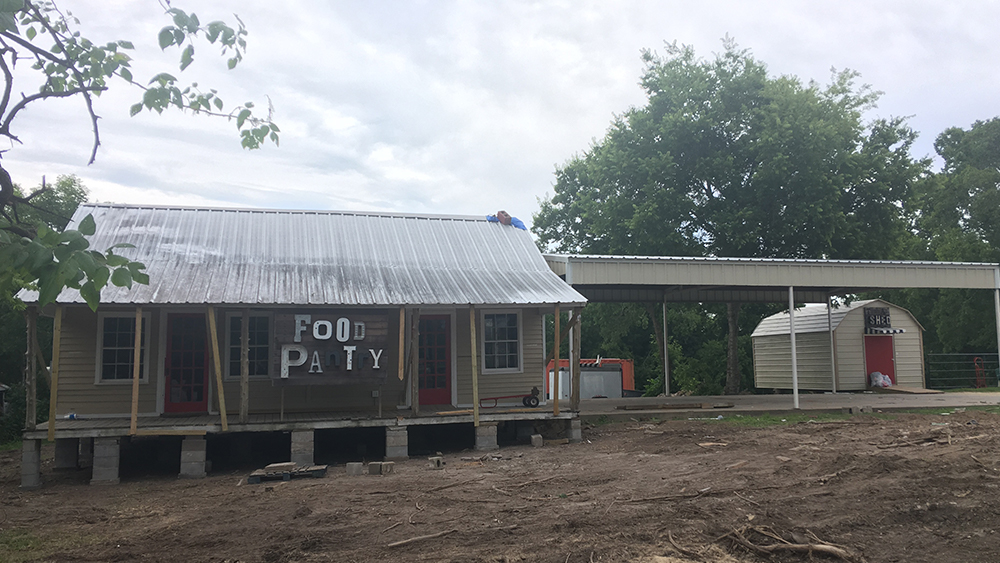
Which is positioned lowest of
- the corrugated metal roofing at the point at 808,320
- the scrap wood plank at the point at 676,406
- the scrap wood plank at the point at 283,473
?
the scrap wood plank at the point at 283,473

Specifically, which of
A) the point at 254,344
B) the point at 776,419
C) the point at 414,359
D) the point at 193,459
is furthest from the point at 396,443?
the point at 776,419

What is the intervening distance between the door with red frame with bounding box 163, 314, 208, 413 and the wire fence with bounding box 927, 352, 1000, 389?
929 inches

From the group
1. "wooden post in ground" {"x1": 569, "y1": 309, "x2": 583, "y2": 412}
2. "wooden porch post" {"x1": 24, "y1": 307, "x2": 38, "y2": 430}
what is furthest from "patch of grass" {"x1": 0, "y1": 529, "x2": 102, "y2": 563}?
"wooden post in ground" {"x1": 569, "y1": 309, "x2": 583, "y2": 412}

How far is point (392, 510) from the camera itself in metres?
7.35

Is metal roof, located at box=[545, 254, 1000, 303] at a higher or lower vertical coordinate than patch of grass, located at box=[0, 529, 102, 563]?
higher

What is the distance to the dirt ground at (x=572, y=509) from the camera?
5.88m

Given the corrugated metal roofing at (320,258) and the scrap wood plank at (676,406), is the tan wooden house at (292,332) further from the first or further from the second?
the scrap wood plank at (676,406)

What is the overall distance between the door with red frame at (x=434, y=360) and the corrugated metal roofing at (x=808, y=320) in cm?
1460

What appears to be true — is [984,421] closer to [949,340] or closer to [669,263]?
[669,263]

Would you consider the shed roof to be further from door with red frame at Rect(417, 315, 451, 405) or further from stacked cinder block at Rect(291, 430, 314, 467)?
stacked cinder block at Rect(291, 430, 314, 467)

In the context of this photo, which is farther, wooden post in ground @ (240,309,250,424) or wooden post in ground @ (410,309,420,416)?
wooden post in ground @ (410,309,420,416)

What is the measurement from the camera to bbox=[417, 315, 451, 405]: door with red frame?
44.2 ft

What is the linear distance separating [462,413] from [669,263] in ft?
18.9

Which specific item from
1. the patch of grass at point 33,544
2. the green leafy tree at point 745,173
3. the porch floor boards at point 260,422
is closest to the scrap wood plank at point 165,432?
the porch floor boards at point 260,422
